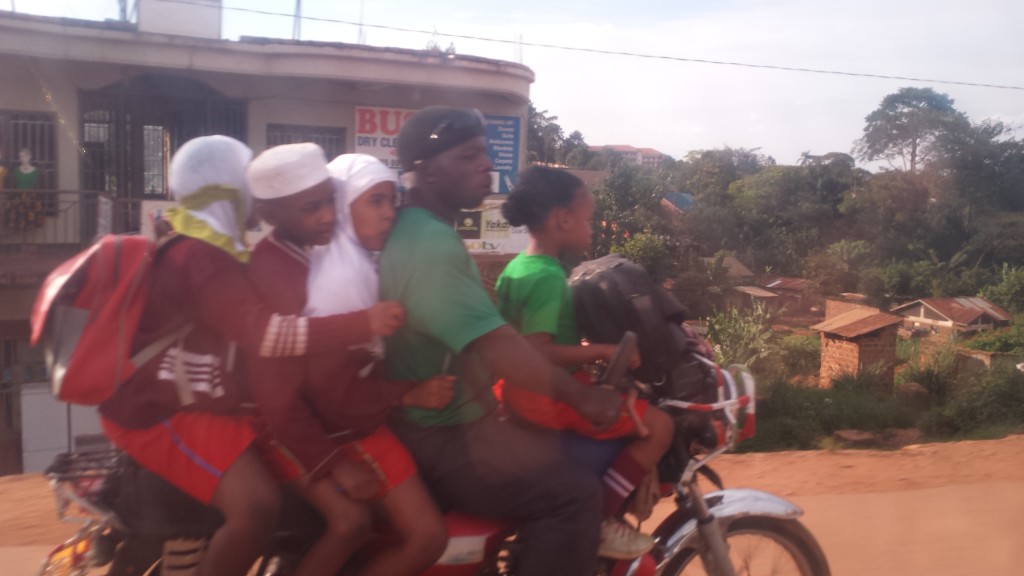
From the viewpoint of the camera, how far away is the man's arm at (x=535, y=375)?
2201 mm

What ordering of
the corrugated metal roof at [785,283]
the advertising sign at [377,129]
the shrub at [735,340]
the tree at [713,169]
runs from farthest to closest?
the tree at [713,169] → the corrugated metal roof at [785,283] → the shrub at [735,340] → the advertising sign at [377,129]

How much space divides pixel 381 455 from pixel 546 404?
480 mm

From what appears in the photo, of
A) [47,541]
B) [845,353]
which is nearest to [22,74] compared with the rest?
[47,541]

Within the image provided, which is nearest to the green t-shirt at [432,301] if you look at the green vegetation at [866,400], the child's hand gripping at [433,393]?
the child's hand gripping at [433,393]

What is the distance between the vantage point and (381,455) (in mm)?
2307

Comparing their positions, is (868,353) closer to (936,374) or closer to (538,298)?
(936,374)

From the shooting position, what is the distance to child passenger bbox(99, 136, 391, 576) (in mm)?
2141

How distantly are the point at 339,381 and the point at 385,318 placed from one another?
0.20m

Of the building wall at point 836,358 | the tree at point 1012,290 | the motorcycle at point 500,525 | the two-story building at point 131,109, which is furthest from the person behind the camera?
the tree at point 1012,290

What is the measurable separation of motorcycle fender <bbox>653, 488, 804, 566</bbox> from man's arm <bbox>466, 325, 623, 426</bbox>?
0.65 metres

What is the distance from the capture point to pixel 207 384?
2.21 m

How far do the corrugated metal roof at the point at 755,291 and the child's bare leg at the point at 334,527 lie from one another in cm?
2196

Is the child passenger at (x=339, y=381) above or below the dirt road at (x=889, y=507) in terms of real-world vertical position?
above

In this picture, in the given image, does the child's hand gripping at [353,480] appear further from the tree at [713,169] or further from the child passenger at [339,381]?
the tree at [713,169]
